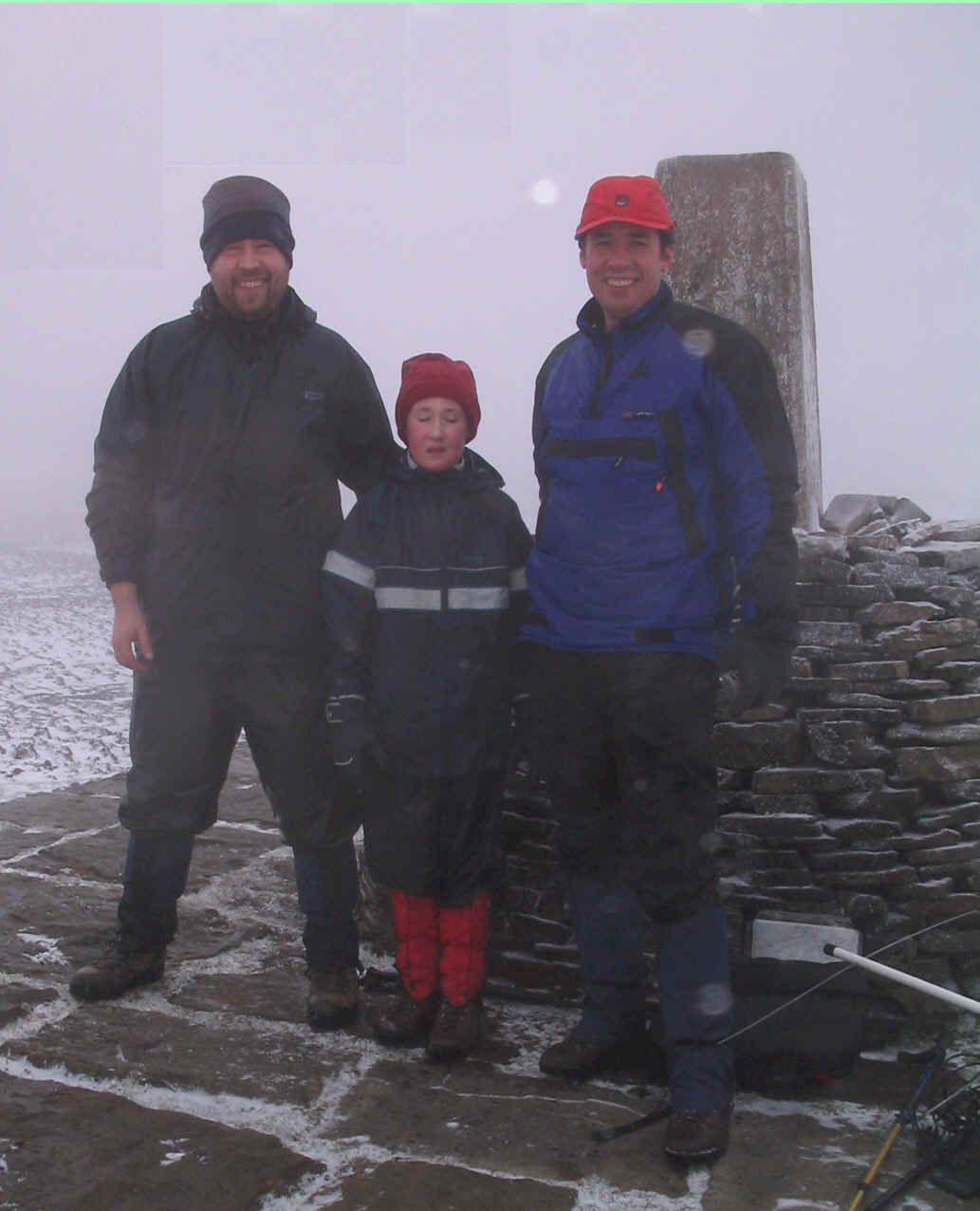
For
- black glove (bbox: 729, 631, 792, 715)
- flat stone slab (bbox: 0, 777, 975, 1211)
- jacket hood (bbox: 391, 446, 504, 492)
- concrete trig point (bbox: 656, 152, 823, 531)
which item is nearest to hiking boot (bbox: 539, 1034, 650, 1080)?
flat stone slab (bbox: 0, 777, 975, 1211)

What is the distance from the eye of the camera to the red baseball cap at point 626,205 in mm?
2857

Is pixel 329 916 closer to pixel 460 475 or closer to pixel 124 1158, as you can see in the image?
pixel 124 1158

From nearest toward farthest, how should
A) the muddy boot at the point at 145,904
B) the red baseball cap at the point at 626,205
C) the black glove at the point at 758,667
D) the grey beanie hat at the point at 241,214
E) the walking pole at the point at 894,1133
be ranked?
1. the walking pole at the point at 894,1133
2. the black glove at the point at 758,667
3. the red baseball cap at the point at 626,205
4. the grey beanie hat at the point at 241,214
5. the muddy boot at the point at 145,904

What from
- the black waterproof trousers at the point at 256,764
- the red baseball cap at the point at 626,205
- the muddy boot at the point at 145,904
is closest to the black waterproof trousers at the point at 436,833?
the black waterproof trousers at the point at 256,764

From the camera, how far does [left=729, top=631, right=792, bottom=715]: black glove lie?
2684 mm

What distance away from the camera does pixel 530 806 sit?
3.68 metres

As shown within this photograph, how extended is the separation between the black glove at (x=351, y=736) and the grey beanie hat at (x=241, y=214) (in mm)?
1296

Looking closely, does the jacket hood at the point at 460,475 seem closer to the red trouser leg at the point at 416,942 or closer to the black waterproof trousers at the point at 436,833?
the black waterproof trousers at the point at 436,833

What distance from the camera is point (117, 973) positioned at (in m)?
3.45

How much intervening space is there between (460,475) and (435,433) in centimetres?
14

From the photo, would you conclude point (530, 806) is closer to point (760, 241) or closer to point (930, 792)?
point (930, 792)

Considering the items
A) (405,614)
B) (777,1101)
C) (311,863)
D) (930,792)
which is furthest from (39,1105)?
(930,792)

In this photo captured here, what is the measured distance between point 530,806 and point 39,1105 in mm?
1596

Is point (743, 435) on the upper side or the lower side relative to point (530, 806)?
upper
